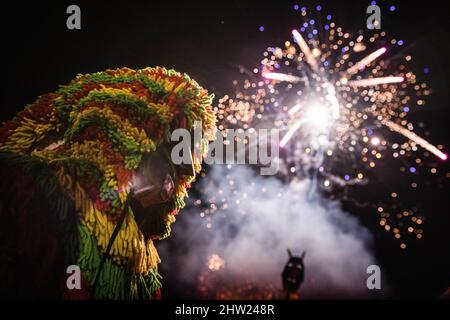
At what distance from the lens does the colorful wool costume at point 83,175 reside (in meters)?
0.94

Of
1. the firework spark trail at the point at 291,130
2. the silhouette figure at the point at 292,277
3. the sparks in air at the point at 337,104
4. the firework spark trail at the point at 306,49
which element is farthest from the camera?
the firework spark trail at the point at 291,130

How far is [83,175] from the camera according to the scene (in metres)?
1.04

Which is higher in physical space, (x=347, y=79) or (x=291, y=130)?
(x=347, y=79)

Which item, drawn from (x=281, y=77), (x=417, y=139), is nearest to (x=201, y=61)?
(x=281, y=77)

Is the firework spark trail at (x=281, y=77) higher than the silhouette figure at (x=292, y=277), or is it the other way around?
the firework spark trail at (x=281, y=77)

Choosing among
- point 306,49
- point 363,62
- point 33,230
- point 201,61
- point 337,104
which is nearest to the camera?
point 33,230

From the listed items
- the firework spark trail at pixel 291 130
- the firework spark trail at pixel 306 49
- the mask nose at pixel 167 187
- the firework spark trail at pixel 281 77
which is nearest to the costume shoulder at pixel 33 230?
the mask nose at pixel 167 187

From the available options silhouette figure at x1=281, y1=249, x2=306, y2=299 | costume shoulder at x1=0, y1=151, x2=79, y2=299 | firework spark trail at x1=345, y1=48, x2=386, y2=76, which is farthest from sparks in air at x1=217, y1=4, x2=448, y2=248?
costume shoulder at x1=0, y1=151, x2=79, y2=299

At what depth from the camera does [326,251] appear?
7391mm

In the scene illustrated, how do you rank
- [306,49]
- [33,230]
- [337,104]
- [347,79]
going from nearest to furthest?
[33,230]
[306,49]
[347,79]
[337,104]

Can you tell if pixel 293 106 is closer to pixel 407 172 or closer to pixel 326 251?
pixel 407 172

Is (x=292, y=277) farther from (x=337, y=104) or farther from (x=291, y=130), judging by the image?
(x=337, y=104)

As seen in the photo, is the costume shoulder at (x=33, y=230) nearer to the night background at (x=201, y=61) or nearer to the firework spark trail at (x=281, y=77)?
the night background at (x=201, y=61)
